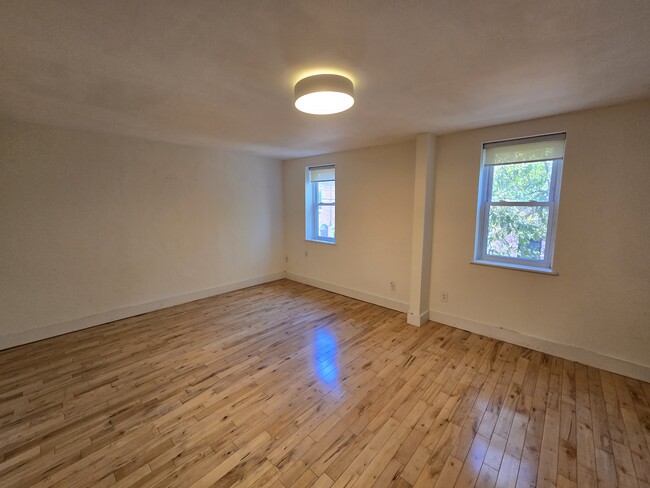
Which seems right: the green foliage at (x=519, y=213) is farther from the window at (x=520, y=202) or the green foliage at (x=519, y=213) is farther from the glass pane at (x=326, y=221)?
the glass pane at (x=326, y=221)

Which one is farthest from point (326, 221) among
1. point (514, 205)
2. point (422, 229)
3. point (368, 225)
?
point (514, 205)

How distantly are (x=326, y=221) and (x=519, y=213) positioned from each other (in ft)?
9.16

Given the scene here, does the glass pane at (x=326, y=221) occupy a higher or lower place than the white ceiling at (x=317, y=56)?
lower

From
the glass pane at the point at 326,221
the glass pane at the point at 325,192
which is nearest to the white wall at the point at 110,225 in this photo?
the glass pane at the point at 325,192

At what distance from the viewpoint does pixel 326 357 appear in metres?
2.69

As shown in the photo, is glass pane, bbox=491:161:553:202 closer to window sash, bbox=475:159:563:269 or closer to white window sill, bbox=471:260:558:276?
window sash, bbox=475:159:563:269

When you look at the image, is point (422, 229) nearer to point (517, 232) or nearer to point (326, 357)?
point (517, 232)

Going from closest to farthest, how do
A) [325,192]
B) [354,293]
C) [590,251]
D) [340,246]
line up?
[590,251]
[354,293]
[340,246]
[325,192]

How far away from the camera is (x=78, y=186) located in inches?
122

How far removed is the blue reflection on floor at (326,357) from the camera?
2.40m

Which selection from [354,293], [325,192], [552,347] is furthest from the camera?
[325,192]

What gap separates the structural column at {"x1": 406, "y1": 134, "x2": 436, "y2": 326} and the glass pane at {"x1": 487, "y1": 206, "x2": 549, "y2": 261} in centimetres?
66

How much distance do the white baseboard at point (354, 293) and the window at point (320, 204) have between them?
0.74m

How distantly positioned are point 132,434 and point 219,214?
3.09 m
